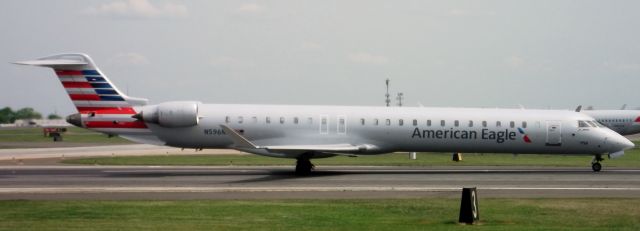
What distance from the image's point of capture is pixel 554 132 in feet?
113

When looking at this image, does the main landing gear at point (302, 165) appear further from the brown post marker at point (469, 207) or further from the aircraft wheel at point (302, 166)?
the brown post marker at point (469, 207)

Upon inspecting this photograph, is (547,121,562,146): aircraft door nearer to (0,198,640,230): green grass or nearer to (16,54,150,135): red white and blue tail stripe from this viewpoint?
(0,198,640,230): green grass

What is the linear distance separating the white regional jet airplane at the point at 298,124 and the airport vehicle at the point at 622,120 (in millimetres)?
54013

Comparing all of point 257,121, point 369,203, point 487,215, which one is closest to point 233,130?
point 257,121

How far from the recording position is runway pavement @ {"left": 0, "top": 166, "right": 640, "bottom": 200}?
24297 mm

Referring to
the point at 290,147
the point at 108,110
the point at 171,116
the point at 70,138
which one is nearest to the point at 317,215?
the point at 290,147

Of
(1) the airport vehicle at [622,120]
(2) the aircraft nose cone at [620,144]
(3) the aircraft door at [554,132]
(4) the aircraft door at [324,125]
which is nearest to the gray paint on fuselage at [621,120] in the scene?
(1) the airport vehicle at [622,120]

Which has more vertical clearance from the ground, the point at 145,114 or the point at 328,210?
the point at 145,114

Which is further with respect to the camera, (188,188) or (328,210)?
(188,188)

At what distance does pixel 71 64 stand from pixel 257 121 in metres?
7.30

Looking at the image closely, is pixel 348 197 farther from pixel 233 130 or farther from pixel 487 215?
pixel 233 130

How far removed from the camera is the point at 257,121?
110 ft

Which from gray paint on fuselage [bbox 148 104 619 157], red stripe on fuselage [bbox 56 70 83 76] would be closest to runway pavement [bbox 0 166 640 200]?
gray paint on fuselage [bbox 148 104 619 157]

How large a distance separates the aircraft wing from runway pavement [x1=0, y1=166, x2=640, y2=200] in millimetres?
933
